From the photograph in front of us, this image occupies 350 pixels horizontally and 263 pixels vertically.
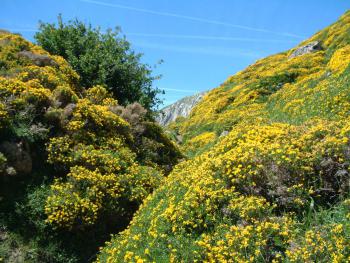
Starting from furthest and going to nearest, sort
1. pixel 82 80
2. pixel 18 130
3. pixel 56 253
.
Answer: pixel 82 80, pixel 18 130, pixel 56 253

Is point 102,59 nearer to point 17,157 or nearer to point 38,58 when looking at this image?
point 38,58

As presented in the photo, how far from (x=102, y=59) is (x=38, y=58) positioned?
15.6 ft

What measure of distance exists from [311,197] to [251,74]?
32956 millimetres

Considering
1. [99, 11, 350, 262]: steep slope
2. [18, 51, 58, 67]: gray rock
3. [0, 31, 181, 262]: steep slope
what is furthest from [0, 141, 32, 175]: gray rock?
[18, 51, 58, 67]: gray rock

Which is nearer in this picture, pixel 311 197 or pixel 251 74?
pixel 311 197

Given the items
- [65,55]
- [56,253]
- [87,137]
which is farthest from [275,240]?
[65,55]

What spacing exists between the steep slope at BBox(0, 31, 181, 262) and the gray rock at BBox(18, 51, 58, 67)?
30 centimetres

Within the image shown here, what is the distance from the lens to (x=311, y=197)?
7926 millimetres

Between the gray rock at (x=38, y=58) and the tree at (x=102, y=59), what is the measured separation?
3564mm

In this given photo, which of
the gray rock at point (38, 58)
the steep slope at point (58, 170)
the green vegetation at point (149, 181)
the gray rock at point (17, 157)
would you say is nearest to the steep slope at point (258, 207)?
the green vegetation at point (149, 181)

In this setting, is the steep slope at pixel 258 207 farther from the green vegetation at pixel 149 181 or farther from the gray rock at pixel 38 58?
the gray rock at pixel 38 58

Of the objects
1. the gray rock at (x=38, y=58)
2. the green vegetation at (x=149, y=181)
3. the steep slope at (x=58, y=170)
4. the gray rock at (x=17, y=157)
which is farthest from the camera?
the gray rock at (x=38, y=58)

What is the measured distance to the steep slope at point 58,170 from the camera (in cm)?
1117

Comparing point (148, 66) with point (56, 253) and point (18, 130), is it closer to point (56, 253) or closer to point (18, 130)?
point (18, 130)
